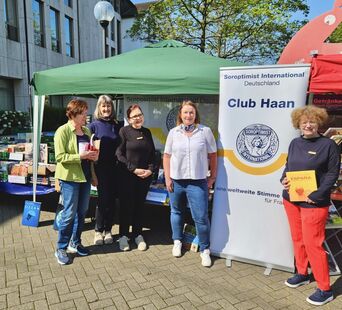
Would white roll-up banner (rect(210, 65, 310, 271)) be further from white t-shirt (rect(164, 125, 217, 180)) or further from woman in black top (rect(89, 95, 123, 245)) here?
woman in black top (rect(89, 95, 123, 245))

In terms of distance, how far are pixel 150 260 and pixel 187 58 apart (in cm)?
285

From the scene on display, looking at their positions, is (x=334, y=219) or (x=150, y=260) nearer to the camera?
(x=334, y=219)

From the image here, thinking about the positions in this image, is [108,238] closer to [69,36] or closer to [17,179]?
[17,179]

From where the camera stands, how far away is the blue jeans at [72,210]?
339cm

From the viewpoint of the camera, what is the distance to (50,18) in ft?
61.1

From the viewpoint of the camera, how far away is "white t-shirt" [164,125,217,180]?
3.35 meters

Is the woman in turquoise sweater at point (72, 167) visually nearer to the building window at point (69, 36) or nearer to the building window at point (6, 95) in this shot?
the building window at point (6, 95)

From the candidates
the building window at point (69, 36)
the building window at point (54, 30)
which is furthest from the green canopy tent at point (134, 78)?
the building window at point (69, 36)

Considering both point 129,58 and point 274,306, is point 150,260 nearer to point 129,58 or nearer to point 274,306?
point 274,306

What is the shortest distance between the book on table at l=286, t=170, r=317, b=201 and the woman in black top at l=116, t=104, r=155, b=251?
1.58m

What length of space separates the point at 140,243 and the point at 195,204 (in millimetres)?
948

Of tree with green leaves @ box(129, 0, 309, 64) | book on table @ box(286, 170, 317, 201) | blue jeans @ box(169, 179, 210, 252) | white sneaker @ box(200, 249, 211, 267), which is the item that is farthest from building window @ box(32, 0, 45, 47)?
book on table @ box(286, 170, 317, 201)

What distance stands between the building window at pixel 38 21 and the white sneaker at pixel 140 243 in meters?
16.0

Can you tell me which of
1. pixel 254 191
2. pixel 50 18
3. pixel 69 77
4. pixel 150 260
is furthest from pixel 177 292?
pixel 50 18
